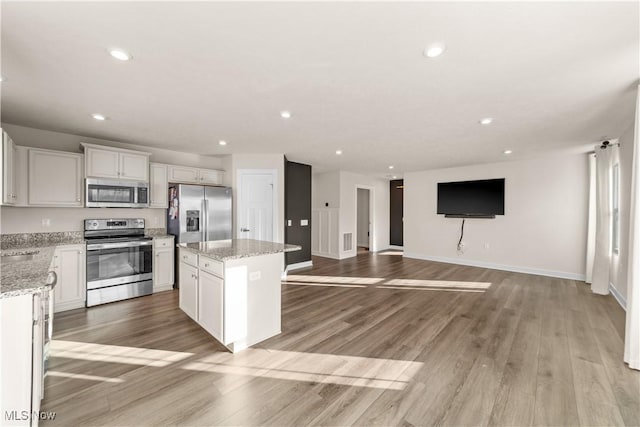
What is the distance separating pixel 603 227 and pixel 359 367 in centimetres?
505

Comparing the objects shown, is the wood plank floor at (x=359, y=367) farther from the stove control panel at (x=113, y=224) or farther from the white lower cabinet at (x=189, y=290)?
the stove control panel at (x=113, y=224)

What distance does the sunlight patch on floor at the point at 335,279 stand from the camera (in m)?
4.96

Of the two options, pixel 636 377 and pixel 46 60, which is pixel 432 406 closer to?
pixel 636 377

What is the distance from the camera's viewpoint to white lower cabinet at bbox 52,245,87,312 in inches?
134

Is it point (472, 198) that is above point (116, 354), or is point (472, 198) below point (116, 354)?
above

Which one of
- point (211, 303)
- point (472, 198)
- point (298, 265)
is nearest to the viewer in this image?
point (211, 303)

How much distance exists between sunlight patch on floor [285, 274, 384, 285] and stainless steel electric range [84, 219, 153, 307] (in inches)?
94.1

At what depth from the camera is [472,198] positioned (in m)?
6.33

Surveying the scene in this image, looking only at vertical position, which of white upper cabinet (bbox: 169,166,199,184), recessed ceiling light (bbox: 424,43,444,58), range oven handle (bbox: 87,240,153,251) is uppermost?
recessed ceiling light (bbox: 424,43,444,58)

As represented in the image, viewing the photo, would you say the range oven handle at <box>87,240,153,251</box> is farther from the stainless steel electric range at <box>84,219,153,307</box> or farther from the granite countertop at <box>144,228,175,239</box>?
the granite countertop at <box>144,228,175,239</box>

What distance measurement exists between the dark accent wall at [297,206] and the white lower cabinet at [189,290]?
2.48 meters

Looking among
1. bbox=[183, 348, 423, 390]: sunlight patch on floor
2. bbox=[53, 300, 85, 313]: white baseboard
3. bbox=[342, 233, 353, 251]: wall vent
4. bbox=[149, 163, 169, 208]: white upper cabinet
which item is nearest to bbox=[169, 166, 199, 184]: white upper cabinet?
bbox=[149, 163, 169, 208]: white upper cabinet

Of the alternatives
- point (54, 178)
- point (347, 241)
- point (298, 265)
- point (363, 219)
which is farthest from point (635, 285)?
point (363, 219)

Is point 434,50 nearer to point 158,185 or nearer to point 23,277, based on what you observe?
point 23,277
